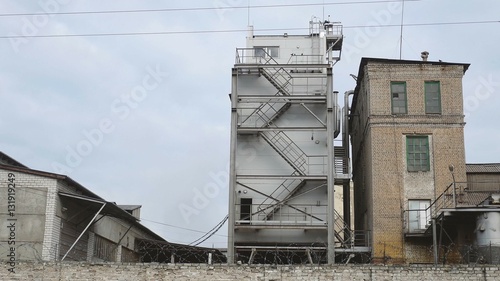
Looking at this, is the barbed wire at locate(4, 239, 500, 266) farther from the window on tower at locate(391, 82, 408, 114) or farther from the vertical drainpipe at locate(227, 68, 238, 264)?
the window on tower at locate(391, 82, 408, 114)

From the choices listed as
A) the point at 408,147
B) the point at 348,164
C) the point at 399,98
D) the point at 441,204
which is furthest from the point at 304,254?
the point at 399,98

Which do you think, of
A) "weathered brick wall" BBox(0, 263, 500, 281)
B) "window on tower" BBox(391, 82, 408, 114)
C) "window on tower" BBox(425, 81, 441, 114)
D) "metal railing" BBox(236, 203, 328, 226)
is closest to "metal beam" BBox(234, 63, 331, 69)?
"window on tower" BBox(391, 82, 408, 114)

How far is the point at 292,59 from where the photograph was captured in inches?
1421

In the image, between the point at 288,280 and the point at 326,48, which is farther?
the point at 326,48

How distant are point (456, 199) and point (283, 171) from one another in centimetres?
807

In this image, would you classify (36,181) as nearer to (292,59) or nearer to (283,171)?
(283,171)

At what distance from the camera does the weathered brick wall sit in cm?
2378

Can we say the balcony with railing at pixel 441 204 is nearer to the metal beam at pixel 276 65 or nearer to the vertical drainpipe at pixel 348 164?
the vertical drainpipe at pixel 348 164

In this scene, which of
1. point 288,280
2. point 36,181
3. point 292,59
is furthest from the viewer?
point 292,59

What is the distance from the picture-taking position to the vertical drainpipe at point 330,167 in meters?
30.9

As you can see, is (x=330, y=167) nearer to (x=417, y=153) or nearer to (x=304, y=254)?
(x=417, y=153)

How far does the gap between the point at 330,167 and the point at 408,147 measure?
3.80 metres

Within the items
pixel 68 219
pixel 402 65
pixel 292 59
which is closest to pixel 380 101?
pixel 402 65

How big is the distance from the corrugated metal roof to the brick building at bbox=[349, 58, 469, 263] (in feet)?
4.96
